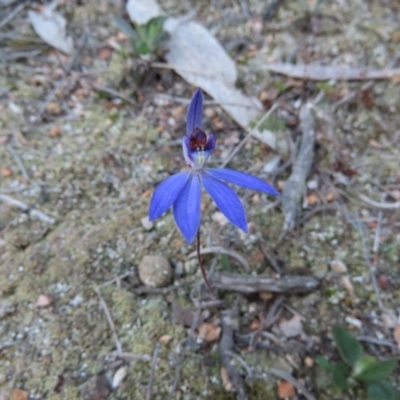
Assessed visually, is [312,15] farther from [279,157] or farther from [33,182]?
[33,182]

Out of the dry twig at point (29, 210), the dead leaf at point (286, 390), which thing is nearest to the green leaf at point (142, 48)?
the dry twig at point (29, 210)

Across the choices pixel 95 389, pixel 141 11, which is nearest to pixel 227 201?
pixel 95 389

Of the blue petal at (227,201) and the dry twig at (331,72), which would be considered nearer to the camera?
the blue petal at (227,201)

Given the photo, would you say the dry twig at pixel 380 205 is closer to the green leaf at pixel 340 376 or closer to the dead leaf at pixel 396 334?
the dead leaf at pixel 396 334

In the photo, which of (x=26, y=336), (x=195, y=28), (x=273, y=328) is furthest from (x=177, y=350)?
(x=195, y=28)

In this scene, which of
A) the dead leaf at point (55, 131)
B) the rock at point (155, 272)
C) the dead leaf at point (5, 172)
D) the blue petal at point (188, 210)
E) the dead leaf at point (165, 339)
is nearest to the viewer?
the blue petal at point (188, 210)

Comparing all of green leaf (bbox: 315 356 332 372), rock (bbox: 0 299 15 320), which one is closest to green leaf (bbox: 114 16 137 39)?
rock (bbox: 0 299 15 320)
